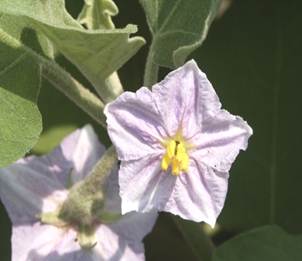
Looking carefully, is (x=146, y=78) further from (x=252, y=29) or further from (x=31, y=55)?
(x=252, y=29)

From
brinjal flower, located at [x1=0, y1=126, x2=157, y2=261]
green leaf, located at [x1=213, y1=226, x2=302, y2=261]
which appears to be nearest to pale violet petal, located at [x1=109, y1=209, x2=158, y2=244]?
brinjal flower, located at [x1=0, y1=126, x2=157, y2=261]

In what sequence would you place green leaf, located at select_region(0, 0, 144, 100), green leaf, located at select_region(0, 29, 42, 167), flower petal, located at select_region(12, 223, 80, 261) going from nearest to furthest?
1. green leaf, located at select_region(0, 0, 144, 100)
2. green leaf, located at select_region(0, 29, 42, 167)
3. flower petal, located at select_region(12, 223, 80, 261)

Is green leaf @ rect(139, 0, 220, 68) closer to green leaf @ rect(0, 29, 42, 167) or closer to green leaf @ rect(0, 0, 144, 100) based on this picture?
green leaf @ rect(0, 0, 144, 100)

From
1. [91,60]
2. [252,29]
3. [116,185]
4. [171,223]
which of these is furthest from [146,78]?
[171,223]

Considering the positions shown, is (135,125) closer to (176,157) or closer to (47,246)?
(176,157)

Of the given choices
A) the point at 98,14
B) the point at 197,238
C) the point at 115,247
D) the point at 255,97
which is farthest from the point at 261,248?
the point at 98,14

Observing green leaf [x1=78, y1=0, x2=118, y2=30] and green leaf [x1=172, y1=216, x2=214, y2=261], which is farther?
green leaf [x1=172, y1=216, x2=214, y2=261]
